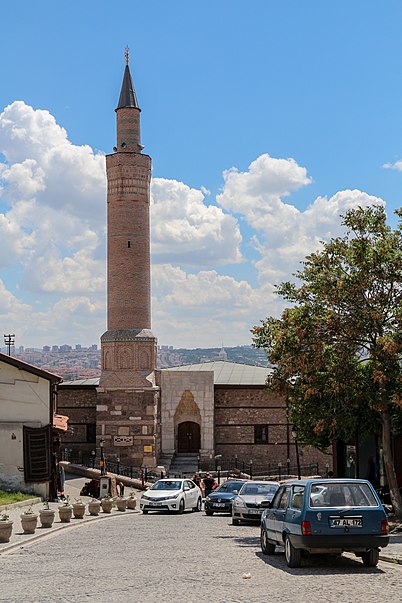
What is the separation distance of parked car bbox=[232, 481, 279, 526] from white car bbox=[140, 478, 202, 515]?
14.5 feet


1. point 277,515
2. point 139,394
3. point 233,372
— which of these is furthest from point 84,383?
point 277,515

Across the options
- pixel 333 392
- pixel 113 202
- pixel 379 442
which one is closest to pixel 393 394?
pixel 333 392

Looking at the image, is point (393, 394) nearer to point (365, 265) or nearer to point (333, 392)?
point (333, 392)

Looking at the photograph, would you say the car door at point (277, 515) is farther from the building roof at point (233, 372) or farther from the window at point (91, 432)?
the window at point (91, 432)

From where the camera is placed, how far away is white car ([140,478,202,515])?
90.5ft

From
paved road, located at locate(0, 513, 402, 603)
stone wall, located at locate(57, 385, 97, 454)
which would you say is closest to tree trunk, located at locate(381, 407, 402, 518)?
paved road, located at locate(0, 513, 402, 603)

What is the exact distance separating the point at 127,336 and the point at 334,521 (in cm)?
3417

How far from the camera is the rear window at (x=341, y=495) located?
12.9m

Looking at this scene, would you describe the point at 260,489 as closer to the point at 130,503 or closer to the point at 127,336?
the point at 130,503

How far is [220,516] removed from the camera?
90.4 feet

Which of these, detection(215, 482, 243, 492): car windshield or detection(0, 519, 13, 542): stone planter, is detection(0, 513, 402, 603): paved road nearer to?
detection(0, 519, 13, 542): stone planter

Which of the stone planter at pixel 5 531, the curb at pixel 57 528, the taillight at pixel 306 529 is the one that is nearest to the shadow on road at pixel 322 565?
the taillight at pixel 306 529

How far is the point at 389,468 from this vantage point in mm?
22438

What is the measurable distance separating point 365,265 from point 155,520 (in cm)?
946
